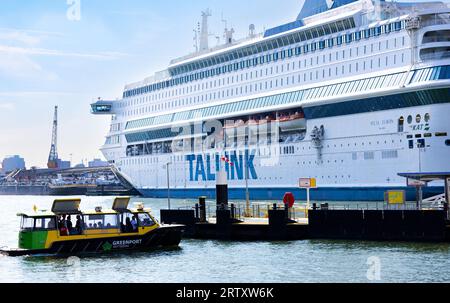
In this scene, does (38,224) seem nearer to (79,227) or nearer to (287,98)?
(79,227)

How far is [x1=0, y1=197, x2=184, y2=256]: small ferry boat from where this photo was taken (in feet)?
117

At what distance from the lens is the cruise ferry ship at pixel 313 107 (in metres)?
61.2

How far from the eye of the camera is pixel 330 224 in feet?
131

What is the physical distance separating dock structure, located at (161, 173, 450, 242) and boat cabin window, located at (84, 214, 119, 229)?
22.7 ft

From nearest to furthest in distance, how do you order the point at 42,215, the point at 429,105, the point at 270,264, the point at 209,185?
the point at 270,264
the point at 42,215
the point at 429,105
the point at 209,185

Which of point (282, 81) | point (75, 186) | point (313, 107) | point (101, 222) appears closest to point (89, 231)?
point (101, 222)

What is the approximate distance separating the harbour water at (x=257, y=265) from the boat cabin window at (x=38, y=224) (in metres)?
1.23

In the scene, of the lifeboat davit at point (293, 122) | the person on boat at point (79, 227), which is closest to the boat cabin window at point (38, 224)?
the person on boat at point (79, 227)

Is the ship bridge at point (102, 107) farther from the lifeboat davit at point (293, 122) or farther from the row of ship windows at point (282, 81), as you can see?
the lifeboat davit at point (293, 122)

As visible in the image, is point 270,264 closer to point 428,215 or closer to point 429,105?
point 428,215

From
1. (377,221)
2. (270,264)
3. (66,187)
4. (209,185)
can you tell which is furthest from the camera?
(66,187)
